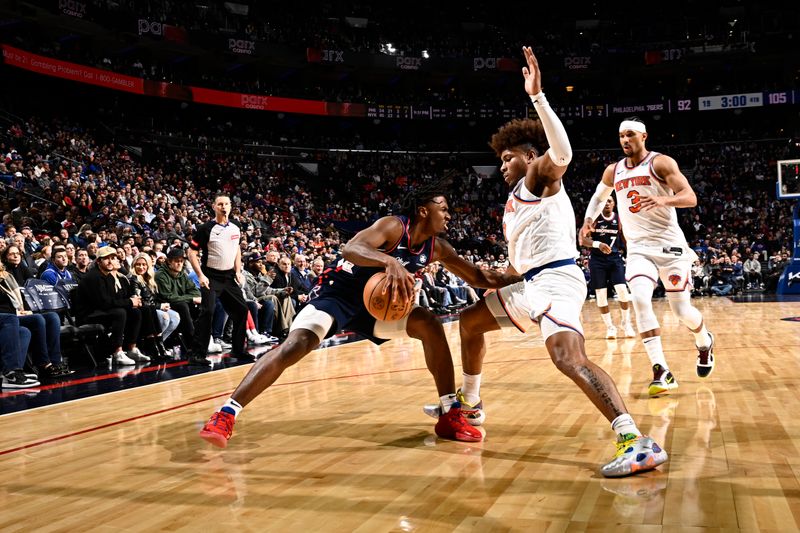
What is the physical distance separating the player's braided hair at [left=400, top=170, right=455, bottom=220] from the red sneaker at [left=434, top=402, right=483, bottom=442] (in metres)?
1.13

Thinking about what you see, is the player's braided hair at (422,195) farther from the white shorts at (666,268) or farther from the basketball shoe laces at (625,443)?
the white shorts at (666,268)

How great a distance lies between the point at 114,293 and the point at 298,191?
21.1 m

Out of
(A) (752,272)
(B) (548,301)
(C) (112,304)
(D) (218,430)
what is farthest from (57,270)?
(A) (752,272)

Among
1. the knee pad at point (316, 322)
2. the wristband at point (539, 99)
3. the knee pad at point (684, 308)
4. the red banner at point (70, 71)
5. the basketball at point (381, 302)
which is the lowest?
the knee pad at point (684, 308)

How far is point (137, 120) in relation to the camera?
90.5 ft

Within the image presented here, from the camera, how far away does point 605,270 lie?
8.95m

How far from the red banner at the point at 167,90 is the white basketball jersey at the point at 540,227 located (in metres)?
22.0

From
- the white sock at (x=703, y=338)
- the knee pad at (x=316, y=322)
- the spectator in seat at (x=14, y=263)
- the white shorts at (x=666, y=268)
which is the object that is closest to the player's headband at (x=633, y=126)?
the white shorts at (x=666, y=268)

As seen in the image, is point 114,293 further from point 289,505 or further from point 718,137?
point 718,137

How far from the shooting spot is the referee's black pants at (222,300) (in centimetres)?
713

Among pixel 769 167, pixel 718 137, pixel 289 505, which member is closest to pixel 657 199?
pixel 289 505

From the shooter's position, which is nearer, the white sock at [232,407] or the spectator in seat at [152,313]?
the white sock at [232,407]

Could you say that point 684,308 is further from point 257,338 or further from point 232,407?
point 257,338

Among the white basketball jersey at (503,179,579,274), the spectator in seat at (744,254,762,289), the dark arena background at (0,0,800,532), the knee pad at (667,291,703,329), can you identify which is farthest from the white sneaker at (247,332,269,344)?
the spectator in seat at (744,254,762,289)
